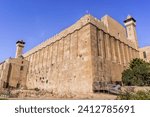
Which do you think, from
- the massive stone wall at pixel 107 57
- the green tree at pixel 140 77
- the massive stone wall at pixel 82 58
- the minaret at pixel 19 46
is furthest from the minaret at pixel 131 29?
the minaret at pixel 19 46

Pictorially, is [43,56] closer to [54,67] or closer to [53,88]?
[54,67]

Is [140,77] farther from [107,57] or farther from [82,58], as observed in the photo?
[82,58]

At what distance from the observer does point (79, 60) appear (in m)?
27.2

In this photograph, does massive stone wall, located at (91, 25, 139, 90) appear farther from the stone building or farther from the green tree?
the green tree

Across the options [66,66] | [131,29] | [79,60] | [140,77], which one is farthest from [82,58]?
[131,29]

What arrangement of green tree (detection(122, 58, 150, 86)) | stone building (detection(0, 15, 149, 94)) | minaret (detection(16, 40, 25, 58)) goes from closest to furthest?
green tree (detection(122, 58, 150, 86))
stone building (detection(0, 15, 149, 94))
minaret (detection(16, 40, 25, 58))

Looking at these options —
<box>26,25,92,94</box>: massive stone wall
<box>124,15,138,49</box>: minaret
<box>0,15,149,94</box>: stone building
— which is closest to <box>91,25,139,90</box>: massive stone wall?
<box>0,15,149,94</box>: stone building

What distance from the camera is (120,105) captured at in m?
8.11

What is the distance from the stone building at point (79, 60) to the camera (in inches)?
1020

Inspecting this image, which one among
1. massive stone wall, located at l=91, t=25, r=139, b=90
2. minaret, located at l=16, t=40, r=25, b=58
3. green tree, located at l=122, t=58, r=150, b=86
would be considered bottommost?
green tree, located at l=122, t=58, r=150, b=86

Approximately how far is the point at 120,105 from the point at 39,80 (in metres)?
30.3

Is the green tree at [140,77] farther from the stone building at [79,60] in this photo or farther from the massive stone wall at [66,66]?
the massive stone wall at [66,66]

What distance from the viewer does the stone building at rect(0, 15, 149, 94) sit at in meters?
25.9

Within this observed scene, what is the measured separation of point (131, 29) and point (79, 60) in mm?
21608
